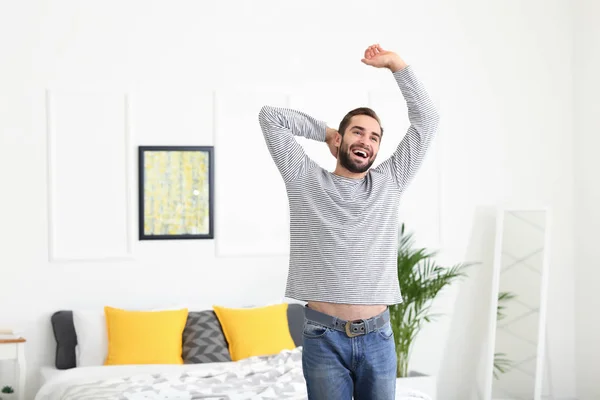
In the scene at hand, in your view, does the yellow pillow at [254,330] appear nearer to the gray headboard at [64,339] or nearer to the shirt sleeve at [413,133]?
the gray headboard at [64,339]

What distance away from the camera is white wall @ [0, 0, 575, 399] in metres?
5.30

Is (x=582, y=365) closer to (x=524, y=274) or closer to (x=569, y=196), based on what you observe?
(x=524, y=274)

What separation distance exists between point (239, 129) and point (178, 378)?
78.7 inches

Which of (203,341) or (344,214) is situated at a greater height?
(344,214)

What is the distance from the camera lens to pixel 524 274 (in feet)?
20.4

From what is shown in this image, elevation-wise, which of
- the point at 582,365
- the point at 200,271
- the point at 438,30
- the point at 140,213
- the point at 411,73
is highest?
the point at 438,30

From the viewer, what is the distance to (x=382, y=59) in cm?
282

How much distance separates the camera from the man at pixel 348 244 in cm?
259

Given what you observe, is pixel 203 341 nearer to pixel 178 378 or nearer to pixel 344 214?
pixel 178 378

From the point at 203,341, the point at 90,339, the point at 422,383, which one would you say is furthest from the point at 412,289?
the point at 90,339

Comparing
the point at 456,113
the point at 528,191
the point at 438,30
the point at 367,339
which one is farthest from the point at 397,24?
the point at 367,339

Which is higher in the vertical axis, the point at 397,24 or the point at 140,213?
the point at 397,24

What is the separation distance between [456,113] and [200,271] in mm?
2151

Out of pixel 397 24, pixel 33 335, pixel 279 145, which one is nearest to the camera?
pixel 279 145
